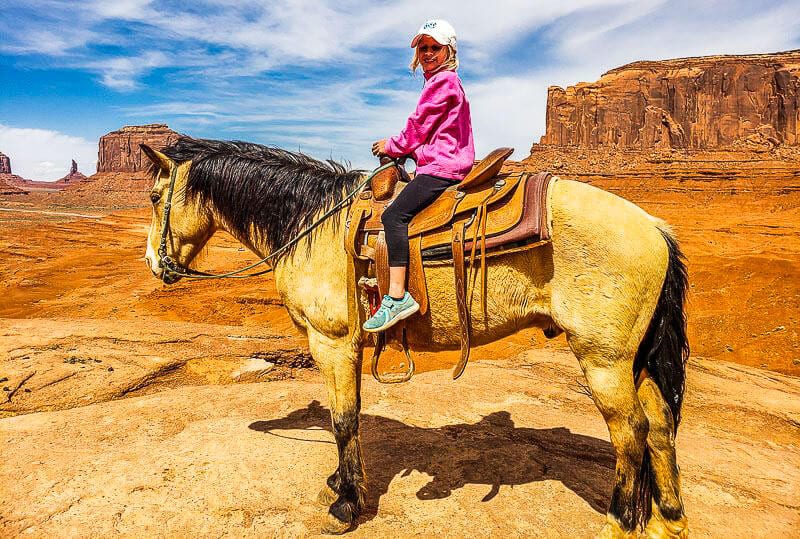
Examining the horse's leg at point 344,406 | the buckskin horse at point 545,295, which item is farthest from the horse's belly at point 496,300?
the horse's leg at point 344,406

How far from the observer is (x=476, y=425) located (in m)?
5.00

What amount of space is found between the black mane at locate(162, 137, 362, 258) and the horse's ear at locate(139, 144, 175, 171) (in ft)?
0.33

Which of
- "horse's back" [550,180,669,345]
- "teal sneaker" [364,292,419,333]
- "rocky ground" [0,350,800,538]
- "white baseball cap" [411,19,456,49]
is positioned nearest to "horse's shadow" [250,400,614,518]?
"rocky ground" [0,350,800,538]

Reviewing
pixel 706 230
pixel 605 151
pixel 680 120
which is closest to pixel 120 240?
pixel 706 230

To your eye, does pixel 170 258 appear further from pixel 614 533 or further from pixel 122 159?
pixel 122 159

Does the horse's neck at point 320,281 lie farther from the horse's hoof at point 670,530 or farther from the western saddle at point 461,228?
the horse's hoof at point 670,530

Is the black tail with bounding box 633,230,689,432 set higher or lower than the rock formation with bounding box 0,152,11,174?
lower

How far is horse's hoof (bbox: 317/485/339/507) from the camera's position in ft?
11.4

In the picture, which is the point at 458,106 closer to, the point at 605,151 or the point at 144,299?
the point at 144,299

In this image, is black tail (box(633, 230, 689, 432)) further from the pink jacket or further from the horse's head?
the horse's head

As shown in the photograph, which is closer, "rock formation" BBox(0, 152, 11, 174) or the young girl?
the young girl

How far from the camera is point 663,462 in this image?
314cm

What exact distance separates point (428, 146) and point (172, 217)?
89.4 inches

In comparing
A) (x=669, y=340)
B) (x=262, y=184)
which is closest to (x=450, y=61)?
(x=262, y=184)
